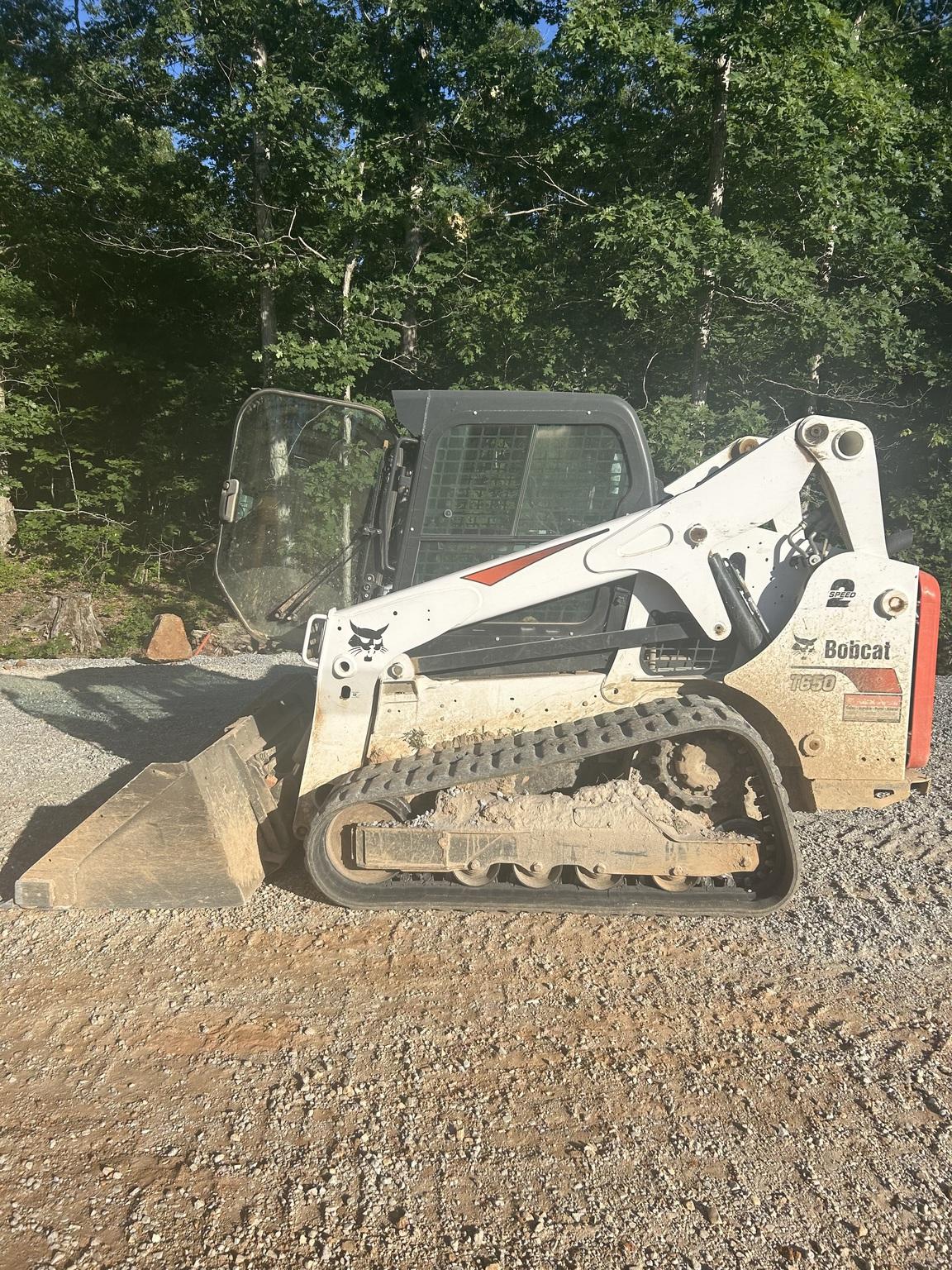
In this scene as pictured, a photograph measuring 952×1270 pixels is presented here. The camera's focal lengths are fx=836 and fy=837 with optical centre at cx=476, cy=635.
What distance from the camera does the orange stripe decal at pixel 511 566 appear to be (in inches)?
150

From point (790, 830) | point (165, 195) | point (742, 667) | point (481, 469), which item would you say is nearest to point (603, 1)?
point (165, 195)

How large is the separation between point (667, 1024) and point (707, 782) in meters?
1.07

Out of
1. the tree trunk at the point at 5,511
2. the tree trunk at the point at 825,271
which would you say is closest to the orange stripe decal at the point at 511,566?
the tree trunk at the point at 825,271

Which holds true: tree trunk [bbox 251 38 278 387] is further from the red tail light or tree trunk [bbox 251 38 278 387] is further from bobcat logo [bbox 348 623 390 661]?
the red tail light

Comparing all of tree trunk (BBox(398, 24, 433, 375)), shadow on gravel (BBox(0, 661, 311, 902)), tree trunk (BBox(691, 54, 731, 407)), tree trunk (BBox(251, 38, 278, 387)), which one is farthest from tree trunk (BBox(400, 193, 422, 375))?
shadow on gravel (BBox(0, 661, 311, 902))

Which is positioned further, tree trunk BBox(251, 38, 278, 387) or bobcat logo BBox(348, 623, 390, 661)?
tree trunk BBox(251, 38, 278, 387)

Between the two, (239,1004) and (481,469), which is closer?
(239,1004)

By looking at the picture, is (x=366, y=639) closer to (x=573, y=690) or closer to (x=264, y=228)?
(x=573, y=690)

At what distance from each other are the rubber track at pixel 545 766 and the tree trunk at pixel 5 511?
1171 cm

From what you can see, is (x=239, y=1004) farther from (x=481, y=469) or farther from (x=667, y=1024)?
(x=481, y=469)

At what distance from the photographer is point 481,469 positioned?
13.0ft

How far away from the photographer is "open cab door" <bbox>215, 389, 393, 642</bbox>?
4.14 m

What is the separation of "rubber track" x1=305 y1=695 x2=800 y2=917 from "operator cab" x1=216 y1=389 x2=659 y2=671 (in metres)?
0.46

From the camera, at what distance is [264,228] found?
450 inches
